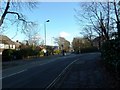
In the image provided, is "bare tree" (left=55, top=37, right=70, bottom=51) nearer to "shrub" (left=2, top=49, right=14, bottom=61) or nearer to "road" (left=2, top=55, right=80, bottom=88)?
"shrub" (left=2, top=49, right=14, bottom=61)

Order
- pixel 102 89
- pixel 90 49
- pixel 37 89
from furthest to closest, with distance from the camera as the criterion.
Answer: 1. pixel 90 49
2. pixel 37 89
3. pixel 102 89

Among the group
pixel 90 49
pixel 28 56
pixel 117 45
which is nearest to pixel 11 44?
pixel 90 49

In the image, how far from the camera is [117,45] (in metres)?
16.7

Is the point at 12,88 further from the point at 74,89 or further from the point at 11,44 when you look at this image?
the point at 11,44

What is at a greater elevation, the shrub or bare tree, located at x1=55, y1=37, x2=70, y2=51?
bare tree, located at x1=55, y1=37, x2=70, y2=51

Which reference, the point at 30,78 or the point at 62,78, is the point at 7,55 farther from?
the point at 62,78

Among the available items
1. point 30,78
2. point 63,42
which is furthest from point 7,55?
point 63,42

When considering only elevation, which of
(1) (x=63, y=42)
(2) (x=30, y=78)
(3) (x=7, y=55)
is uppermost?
(1) (x=63, y=42)

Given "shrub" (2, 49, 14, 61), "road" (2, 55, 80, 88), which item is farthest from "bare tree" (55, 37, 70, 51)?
"road" (2, 55, 80, 88)

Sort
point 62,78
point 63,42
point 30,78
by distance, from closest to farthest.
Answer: point 62,78
point 30,78
point 63,42

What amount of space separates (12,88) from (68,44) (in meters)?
139

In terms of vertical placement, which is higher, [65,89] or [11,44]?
[11,44]

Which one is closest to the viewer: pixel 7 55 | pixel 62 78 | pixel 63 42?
pixel 62 78

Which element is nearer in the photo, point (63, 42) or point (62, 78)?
point (62, 78)
